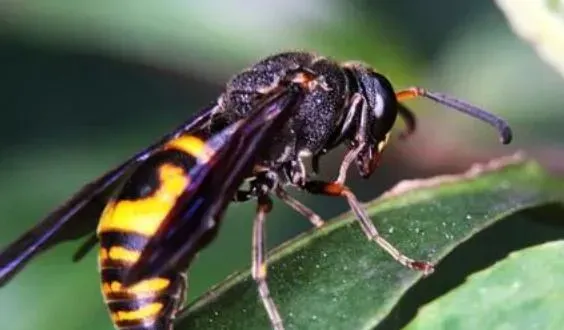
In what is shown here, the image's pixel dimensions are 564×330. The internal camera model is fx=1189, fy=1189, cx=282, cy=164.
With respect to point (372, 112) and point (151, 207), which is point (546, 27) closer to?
point (372, 112)

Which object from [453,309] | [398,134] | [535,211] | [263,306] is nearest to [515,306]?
[453,309]

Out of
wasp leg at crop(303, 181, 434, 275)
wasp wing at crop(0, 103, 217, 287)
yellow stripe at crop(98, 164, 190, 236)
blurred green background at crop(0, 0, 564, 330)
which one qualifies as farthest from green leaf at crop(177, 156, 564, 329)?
blurred green background at crop(0, 0, 564, 330)

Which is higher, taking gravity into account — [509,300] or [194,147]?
[194,147]

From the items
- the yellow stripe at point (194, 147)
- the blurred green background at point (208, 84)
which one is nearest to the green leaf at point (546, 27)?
the yellow stripe at point (194, 147)

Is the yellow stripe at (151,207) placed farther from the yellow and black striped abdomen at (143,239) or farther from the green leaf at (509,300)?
the green leaf at (509,300)

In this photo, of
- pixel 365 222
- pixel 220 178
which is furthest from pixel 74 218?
pixel 365 222

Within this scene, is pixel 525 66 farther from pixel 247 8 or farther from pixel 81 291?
pixel 81 291
